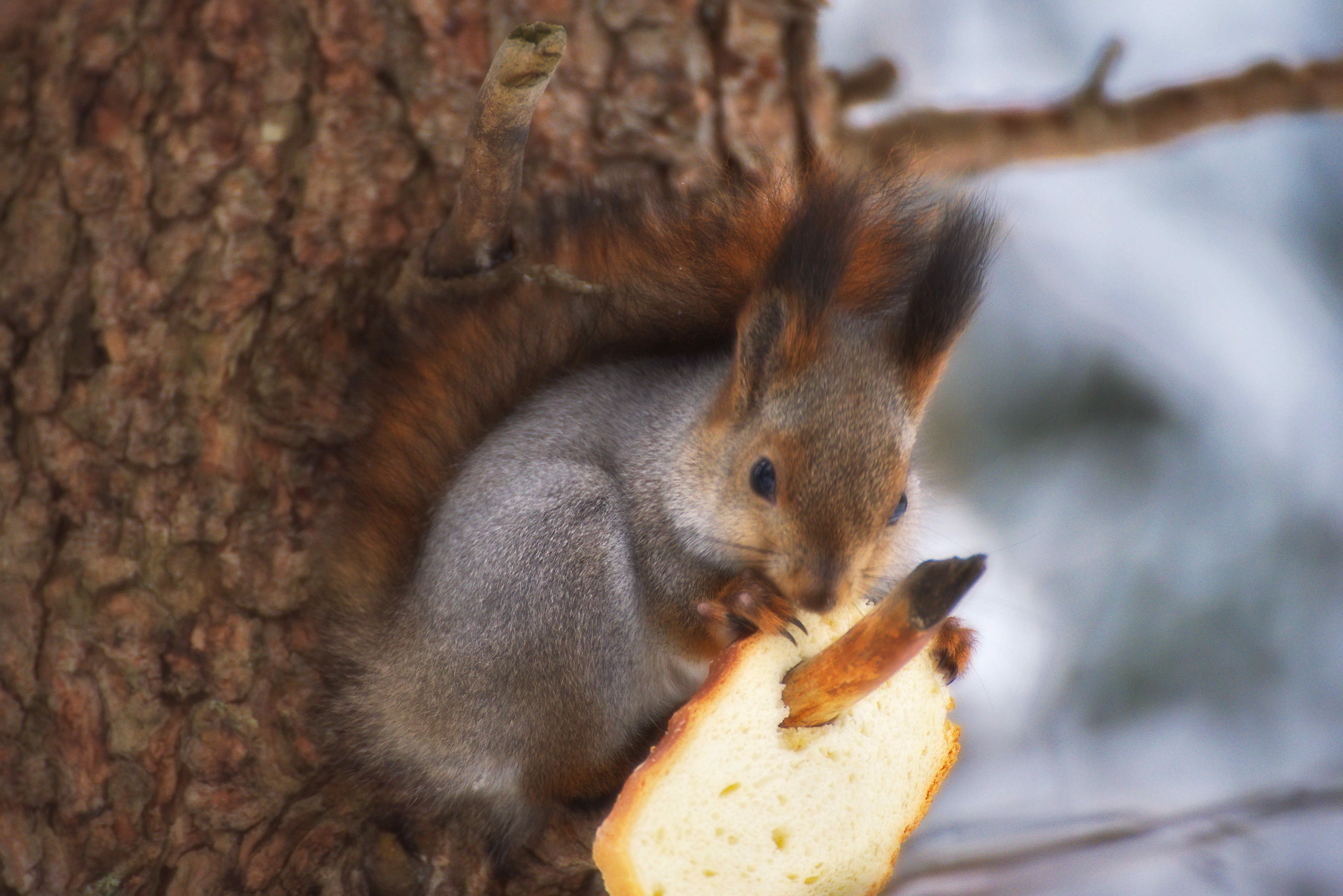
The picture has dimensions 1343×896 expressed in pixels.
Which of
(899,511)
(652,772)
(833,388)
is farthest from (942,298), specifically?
(652,772)

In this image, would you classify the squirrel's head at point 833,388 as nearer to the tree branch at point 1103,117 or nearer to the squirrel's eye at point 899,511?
the squirrel's eye at point 899,511

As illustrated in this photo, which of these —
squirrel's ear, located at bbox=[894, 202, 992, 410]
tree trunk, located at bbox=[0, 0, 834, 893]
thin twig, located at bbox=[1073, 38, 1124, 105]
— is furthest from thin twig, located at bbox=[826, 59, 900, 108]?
squirrel's ear, located at bbox=[894, 202, 992, 410]

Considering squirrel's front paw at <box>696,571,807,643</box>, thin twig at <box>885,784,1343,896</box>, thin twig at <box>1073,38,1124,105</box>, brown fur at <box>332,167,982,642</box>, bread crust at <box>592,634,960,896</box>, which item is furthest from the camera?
thin twig at <box>1073,38,1124,105</box>

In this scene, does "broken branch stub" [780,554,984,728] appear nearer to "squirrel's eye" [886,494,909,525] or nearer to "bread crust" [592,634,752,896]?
"bread crust" [592,634,752,896]

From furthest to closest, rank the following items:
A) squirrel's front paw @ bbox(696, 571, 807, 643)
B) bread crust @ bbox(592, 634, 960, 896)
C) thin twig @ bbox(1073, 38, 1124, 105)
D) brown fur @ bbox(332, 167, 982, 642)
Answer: thin twig @ bbox(1073, 38, 1124, 105) < brown fur @ bbox(332, 167, 982, 642) < squirrel's front paw @ bbox(696, 571, 807, 643) < bread crust @ bbox(592, 634, 960, 896)

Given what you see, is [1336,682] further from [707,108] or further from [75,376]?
[75,376]

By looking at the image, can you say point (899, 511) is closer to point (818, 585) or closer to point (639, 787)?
point (818, 585)
